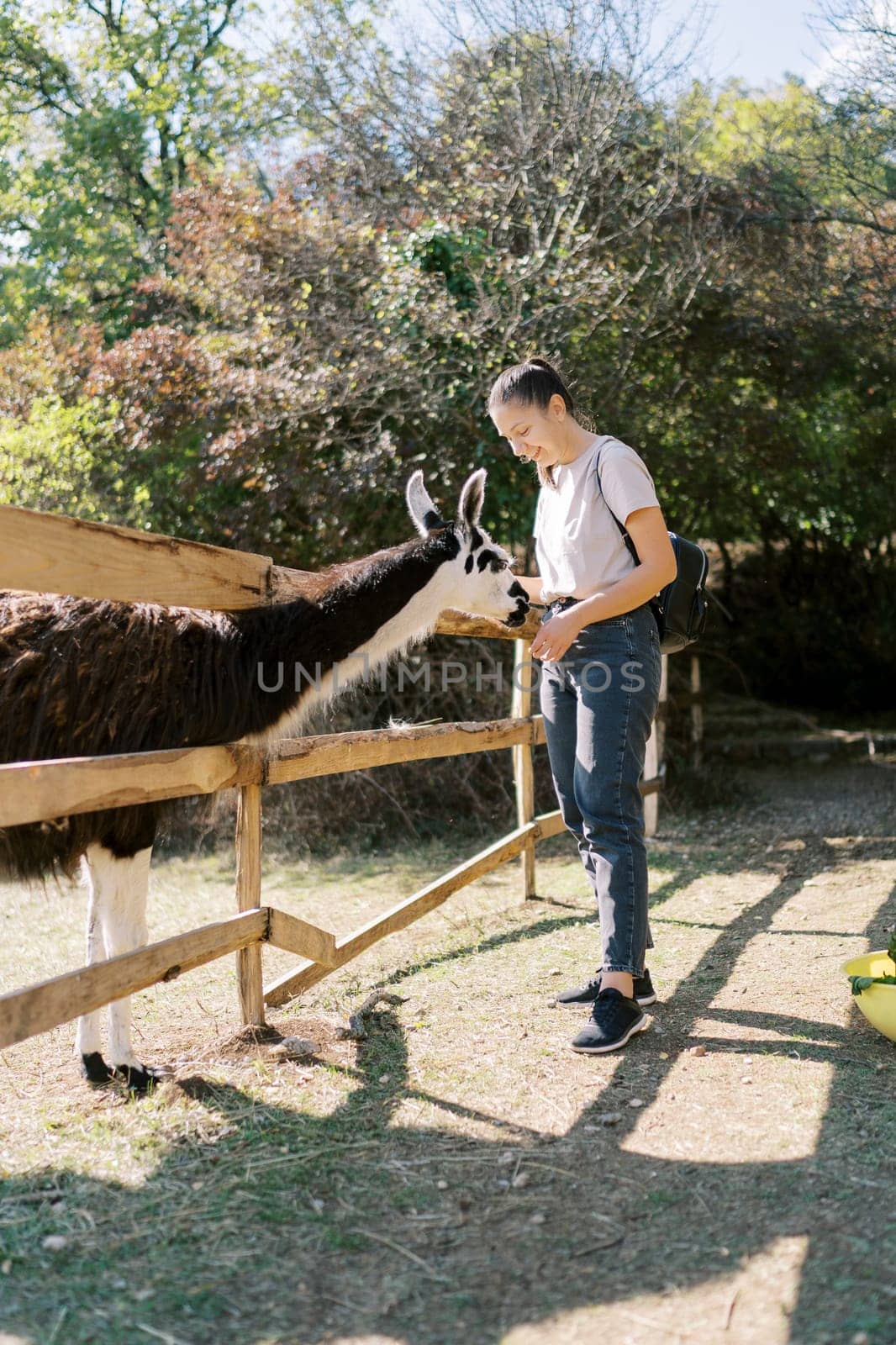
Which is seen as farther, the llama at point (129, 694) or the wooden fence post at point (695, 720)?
A: the wooden fence post at point (695, 720)

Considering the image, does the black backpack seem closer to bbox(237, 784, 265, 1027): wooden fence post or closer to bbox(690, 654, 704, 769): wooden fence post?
bbox(237, 784, 265, 1027): wooden fence post

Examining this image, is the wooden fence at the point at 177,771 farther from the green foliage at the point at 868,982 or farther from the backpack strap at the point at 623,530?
the green foliage at the point at 868,982

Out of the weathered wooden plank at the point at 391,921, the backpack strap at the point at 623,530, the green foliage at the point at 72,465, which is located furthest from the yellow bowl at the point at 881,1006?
the green foliage at the point at 72,465

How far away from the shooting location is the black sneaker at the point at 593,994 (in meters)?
3.67

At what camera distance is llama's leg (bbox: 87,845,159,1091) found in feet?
10.4

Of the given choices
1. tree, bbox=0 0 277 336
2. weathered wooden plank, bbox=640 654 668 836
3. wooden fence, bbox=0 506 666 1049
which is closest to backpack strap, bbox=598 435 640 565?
wooden fence, bbox=0 506 666 1049

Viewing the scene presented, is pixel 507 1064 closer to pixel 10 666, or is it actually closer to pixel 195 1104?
pixel 195 1104

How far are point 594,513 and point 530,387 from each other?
44cm

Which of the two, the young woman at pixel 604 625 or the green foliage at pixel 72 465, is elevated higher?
the green foliage at pixel 72 465

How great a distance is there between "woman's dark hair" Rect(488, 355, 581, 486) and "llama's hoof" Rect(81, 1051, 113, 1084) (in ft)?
7.89

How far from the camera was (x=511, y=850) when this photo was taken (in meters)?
5.42

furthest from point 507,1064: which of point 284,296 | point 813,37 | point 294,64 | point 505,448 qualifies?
point 294,64

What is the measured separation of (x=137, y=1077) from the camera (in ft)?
10.3

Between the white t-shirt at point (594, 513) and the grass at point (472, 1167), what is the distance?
1.54 meters
